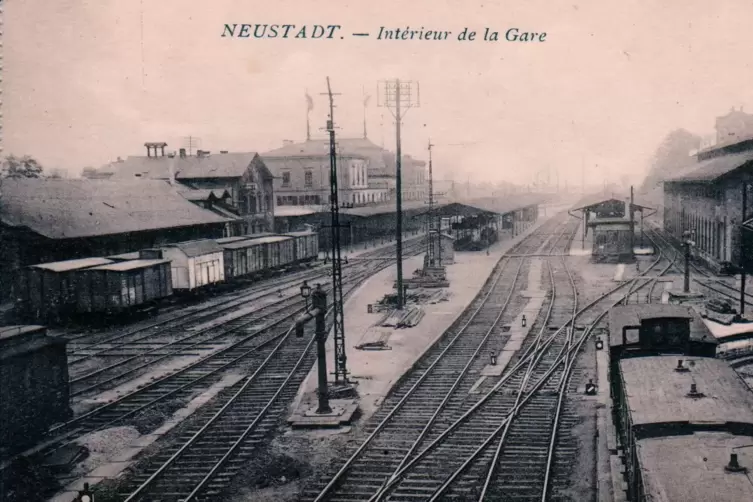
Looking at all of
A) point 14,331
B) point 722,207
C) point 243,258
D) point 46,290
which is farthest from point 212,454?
point 722,207

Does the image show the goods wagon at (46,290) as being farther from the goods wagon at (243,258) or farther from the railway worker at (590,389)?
the railway worker at (590,389)

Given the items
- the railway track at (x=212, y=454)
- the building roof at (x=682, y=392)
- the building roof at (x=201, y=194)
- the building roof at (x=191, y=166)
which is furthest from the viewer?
the building roof at (x=191, y=166)

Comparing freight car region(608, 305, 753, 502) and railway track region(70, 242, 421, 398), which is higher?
freight car region(608, 305, 753, 502)

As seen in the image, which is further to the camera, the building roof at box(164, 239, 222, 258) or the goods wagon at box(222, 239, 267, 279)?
the goods wagon at box(222, 239, 267, 279)

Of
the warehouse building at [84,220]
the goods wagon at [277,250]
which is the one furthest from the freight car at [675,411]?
the goods wagon at [277,250]

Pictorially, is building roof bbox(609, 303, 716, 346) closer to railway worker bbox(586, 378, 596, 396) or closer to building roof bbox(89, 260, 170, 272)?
railway worker bbox(586, 378, 596, 396)

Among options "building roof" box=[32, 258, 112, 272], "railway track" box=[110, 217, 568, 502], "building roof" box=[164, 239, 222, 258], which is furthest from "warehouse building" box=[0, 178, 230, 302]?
"railway track" box=[110, 217, 568, 502]
